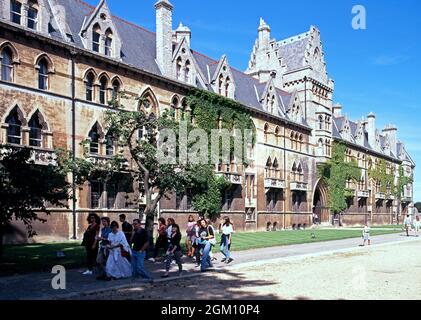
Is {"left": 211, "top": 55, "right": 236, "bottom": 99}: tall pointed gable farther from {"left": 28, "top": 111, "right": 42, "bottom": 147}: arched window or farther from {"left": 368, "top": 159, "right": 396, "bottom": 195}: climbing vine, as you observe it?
{"left": 368, "top": 159, "right": 396, "bottom": 195}: climbing vine

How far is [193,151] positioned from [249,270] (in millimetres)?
10104

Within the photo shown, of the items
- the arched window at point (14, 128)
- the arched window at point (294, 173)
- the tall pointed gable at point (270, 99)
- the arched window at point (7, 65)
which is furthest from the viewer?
the arched window at point (294, 173)

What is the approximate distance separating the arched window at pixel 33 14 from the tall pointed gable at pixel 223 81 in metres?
16.3

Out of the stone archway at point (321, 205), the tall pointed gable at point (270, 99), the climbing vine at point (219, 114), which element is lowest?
the stone archway at point (321, 205)

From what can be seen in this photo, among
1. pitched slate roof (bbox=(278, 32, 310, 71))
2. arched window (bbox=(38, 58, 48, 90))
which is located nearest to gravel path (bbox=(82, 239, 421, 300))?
arched window (bbox=(38, 58, 48, 90))

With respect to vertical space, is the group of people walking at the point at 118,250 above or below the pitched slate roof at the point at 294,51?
below

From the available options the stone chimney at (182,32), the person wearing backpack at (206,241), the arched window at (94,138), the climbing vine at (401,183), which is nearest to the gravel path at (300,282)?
the person wearing backpack at (206,241)

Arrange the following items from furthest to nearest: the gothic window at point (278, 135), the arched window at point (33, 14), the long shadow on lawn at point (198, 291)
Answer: the gothic window at point (278, 135) → the arched window at point (33, 14) → the long shadow on lawn at point (198, 291)

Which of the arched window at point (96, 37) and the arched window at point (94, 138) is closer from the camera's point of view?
the arched window at point (94, 138)

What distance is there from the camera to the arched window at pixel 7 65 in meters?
23.3

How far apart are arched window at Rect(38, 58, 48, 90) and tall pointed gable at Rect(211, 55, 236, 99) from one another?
15.8 m

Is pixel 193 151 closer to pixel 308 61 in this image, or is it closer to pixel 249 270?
pixel 249 270

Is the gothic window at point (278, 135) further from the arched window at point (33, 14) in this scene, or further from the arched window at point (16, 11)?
the arched window at point (16, 11)
